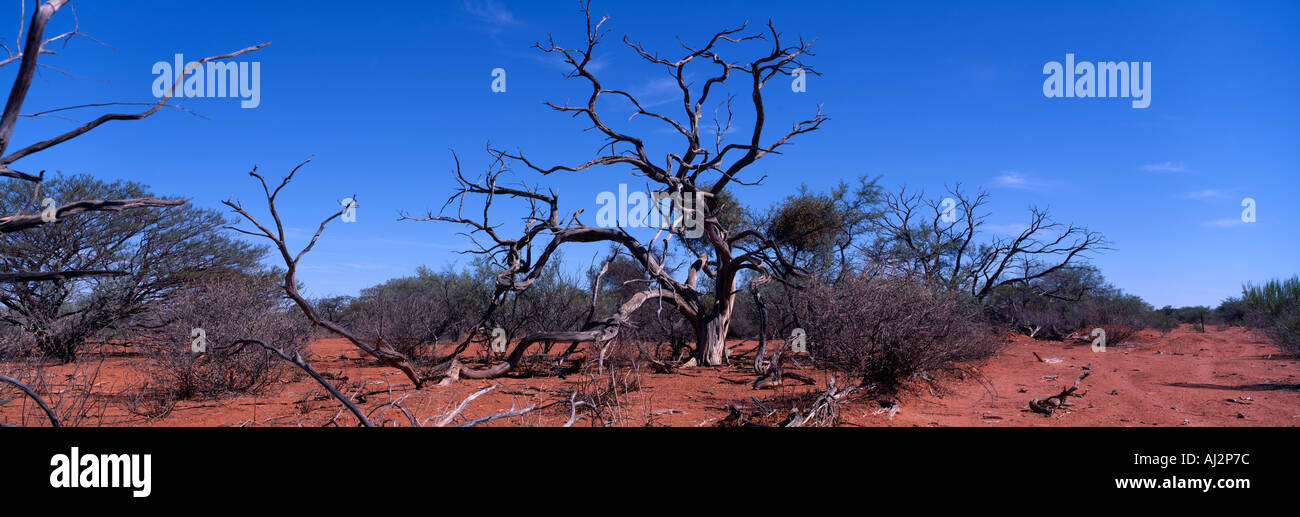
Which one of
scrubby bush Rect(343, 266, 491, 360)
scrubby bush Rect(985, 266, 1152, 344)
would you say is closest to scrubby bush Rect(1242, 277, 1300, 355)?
scrubby bush Rect(985, 266, 1152, 344)

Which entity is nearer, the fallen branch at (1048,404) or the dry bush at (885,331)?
the fallen branch at (1048,404)

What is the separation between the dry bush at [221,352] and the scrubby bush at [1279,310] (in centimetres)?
1495

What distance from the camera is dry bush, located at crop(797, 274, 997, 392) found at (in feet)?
24.5

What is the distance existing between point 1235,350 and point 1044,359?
5.94 meters

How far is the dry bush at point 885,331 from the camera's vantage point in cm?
747

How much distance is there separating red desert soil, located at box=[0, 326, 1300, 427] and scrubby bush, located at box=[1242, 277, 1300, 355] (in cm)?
45

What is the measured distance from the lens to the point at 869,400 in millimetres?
7418

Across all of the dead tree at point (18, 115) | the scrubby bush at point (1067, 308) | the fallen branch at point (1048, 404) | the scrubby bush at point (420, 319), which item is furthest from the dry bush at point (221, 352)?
the scrubby bush at point (1067, 308)

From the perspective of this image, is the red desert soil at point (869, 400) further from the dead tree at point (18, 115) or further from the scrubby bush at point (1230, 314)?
the scrubby bush at point (1230, 314)

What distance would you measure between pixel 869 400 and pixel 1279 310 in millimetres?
13352

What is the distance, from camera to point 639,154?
11.8m

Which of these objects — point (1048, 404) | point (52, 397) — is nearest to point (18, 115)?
point (52, 397)
